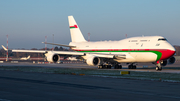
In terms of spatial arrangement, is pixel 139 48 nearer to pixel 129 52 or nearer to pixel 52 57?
pixel 129 52

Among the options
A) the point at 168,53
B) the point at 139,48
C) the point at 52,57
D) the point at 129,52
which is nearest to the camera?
the point at 168,53

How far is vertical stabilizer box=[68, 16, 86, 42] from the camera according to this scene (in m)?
59.9

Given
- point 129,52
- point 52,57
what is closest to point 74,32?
point 52,57

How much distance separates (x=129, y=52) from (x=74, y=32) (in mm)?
17302

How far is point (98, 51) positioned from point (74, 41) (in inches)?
378

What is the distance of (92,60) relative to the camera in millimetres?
46000

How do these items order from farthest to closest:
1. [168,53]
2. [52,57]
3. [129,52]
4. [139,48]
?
1. [52,57]
2. [129,52]
3. [139,48]
4. [168,53]

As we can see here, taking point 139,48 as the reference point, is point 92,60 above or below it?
below

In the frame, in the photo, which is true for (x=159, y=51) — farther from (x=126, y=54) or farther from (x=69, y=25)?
(x=69, y=25)

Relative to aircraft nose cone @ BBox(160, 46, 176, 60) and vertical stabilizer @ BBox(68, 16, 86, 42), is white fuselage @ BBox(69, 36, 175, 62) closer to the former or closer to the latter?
aircraft nose cone @ BBox(160, 46, 176, 60)

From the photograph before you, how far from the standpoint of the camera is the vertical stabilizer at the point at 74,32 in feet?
196

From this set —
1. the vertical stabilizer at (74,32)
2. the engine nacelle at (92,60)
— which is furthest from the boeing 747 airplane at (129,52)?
the vertical stabilizer at (74,32)

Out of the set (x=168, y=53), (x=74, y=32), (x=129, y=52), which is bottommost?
(x=168, y=53)

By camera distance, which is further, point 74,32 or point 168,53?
point 74,32
